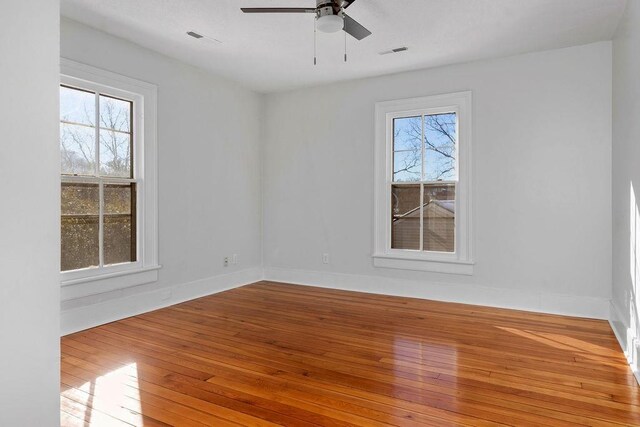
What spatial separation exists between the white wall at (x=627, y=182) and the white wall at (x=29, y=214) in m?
3.20

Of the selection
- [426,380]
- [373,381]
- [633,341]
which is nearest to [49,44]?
[373,381]

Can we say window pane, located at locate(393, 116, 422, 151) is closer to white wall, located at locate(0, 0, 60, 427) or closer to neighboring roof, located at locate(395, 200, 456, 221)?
neighboring roof, located at locate(395, 200, 456, 221)

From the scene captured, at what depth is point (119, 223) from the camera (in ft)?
13.6

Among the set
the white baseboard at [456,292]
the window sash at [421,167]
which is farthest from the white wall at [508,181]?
the window sash at [421,167]

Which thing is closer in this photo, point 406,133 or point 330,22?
point 330,22

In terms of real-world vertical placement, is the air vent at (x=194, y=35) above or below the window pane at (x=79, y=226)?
above

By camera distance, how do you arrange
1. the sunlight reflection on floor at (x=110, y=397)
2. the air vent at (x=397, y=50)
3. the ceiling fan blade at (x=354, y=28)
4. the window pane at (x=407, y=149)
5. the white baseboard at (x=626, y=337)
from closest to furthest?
1. the sunlight reflection on floor at (x=110, y=397)
2. the white baseboard at (x=626, y=337)
3. the ceiling fan blade at (x=354, y=28)
4. the air vent at (x=397, y=50)
5. the window pane at (x=407, y=149)

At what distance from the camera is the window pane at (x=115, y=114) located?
397 cm

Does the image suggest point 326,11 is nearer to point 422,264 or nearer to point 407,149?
point 407,149

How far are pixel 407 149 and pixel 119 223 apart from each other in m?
3.27

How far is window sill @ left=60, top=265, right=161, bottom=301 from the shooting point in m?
3.62

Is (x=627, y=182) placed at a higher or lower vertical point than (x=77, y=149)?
lower

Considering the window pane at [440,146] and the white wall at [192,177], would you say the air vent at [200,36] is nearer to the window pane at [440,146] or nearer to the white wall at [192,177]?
the white wall at [192,177]

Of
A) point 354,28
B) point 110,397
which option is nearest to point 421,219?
point 354,28
